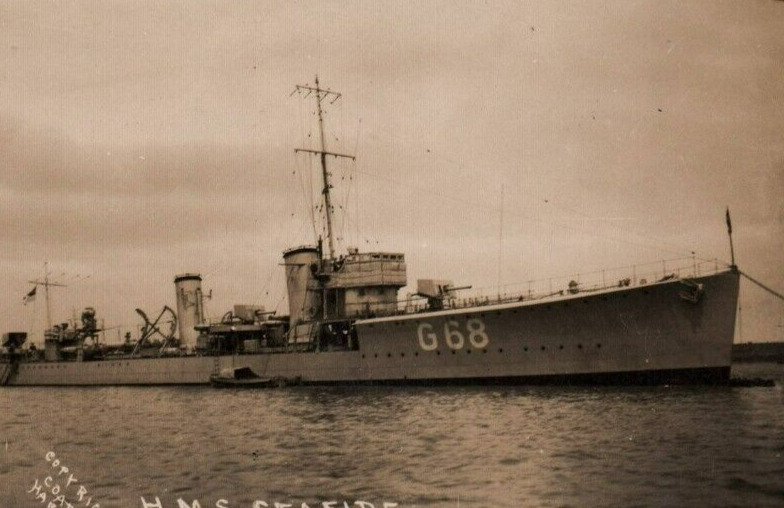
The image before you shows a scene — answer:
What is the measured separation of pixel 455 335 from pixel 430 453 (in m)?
13.2

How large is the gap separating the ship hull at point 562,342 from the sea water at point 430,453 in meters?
1.08

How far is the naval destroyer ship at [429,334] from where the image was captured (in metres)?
22.5

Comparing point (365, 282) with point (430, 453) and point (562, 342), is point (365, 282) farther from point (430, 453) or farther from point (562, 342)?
point (430, 453)

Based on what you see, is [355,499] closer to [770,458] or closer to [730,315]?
[770,458]

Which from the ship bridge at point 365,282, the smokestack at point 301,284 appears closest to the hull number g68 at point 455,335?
the ship bridge at point 365,282

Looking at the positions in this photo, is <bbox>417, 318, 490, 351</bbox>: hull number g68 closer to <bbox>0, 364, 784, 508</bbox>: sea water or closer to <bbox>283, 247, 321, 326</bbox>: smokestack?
<bbox>0, 364, 784, 508</bbox>: sea water

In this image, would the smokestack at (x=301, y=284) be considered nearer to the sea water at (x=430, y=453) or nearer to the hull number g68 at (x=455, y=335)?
the hull number g68 at (x=455, y=335)

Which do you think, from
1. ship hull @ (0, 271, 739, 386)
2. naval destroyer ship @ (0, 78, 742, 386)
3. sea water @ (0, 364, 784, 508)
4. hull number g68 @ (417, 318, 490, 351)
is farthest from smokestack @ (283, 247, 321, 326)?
sea water @ (0, 364, 784, 508)

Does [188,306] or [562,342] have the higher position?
[188,306]

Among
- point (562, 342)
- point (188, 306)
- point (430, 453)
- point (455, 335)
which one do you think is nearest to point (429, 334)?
point (455, 335)

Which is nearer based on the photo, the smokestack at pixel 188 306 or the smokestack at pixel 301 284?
the smokestack at pixel 301 284

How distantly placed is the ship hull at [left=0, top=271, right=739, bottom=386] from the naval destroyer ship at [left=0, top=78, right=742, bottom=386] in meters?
0.04

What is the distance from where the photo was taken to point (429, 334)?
1087 inches

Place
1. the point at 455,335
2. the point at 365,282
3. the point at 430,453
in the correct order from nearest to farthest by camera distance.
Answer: the point at 430,453 < the point at 455,335 < the point at 365,282
